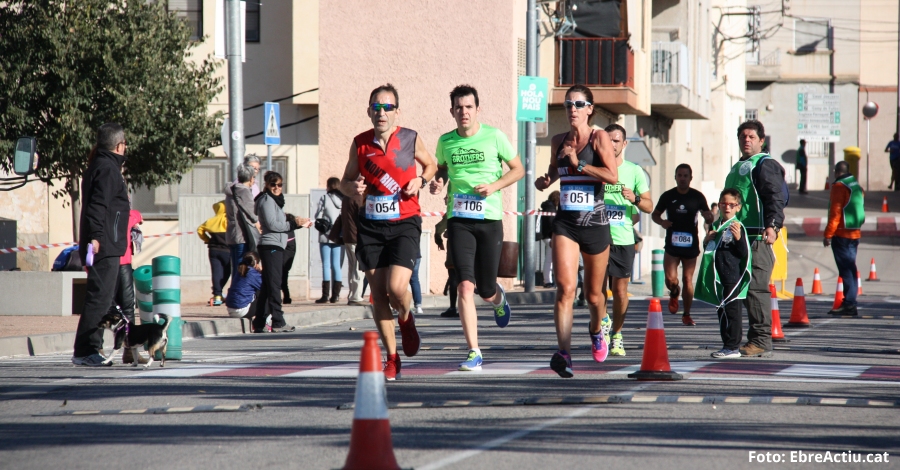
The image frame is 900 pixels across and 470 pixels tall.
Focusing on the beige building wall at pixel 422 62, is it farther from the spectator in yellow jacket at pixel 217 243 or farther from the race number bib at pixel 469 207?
the race number bib at pixel 469 207

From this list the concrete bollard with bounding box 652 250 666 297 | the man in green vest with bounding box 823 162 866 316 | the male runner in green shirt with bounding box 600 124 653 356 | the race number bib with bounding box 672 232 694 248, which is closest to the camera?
the male runner in green shirt with bounding box 600 124 653 356

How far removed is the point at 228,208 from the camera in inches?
586

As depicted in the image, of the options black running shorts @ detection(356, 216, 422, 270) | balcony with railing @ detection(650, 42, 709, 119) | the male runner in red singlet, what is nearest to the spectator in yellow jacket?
the male runner in red singlet

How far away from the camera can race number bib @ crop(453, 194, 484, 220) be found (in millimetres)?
9031

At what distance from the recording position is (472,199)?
905 cm

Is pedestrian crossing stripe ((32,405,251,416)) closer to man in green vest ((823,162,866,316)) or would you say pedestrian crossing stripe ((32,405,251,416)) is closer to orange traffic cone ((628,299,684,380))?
orange traffic cone ((628,299,684,380))

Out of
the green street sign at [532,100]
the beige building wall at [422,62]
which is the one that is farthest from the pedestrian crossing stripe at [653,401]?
the beige building wall at [422,62]

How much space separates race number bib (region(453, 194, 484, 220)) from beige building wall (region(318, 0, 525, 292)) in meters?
14.3

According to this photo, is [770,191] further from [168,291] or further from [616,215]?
[168,291]

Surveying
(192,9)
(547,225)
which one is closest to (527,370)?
(547,225)

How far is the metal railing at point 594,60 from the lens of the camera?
28.5m

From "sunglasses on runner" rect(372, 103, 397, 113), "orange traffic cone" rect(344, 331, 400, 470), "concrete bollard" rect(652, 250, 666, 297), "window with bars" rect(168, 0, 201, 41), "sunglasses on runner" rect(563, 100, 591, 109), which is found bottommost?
"concrete bollard" rect(652, 250, 666, 297)

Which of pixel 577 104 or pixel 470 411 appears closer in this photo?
→ pixel 470 411

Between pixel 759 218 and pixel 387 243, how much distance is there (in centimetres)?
369
